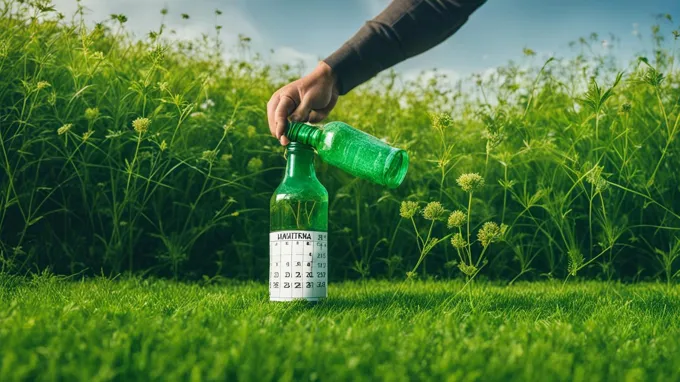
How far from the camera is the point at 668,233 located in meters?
4.04

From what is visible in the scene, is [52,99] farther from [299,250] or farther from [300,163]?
[299,250]

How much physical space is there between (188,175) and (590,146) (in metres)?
2.61

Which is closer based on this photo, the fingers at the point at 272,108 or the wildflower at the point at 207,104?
the fingers at the point at 272,108

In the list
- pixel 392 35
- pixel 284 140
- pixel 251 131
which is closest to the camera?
pixel 284 140

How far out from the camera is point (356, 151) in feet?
7.84

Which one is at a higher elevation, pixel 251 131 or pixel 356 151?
pixel 251 131

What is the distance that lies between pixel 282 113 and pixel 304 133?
136 mm

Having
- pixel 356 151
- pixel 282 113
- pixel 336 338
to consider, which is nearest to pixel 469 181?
pixel 356 151

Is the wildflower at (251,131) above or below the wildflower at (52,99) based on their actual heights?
below

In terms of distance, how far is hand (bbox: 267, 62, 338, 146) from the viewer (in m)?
2.49

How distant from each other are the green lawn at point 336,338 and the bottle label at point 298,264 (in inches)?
2.8

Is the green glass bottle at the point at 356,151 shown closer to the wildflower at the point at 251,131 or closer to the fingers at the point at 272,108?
the fingers at the point at 272,108

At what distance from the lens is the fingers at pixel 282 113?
8.12 ft

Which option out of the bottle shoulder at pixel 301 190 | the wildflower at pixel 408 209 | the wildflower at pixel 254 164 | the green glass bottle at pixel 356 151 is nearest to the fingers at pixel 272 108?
the green glass bottle at pixel 356 151
